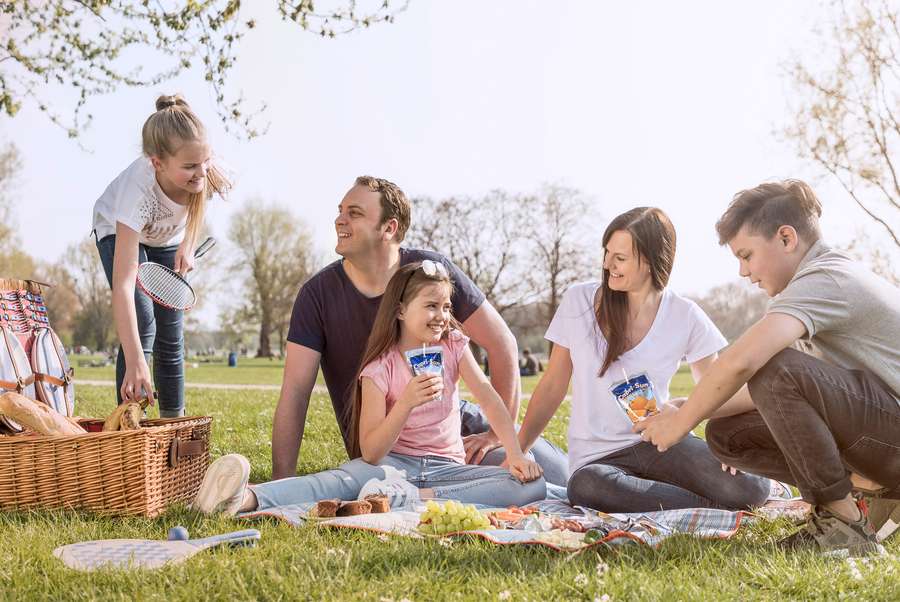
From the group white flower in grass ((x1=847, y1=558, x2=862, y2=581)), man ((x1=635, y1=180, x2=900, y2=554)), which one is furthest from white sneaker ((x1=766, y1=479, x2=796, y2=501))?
white flower in grass ((x1=847, y1=558, x2=862, y2=581))

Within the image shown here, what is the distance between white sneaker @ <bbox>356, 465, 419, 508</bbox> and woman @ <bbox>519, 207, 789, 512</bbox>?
0.72 m

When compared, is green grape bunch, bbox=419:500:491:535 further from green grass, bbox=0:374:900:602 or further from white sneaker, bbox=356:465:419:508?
white sneaker, bbox=356:465:419:508

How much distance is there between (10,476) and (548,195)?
33.2m

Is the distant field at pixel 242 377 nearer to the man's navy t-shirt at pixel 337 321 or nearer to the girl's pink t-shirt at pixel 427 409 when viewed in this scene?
the man's navy t-shirt at pixel 337 321

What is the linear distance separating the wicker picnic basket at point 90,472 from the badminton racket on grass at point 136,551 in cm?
59

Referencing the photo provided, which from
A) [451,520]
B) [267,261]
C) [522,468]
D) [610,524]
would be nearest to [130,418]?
[451,520]

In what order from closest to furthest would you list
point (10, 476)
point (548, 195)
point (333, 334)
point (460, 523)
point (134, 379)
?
point (460, 523) < point (10, 476) < point (134, 379) < point (333, 334) < point (548, 195)

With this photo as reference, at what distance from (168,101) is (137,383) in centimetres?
164

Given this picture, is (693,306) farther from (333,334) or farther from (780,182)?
(333,334)

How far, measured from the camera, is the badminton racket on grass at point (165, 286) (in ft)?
15.2

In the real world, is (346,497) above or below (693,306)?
below

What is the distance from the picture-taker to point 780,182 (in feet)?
11.0

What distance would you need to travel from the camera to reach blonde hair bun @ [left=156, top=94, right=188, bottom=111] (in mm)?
4762

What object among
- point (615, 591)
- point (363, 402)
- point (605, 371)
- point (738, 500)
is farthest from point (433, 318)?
point (615, 591)
